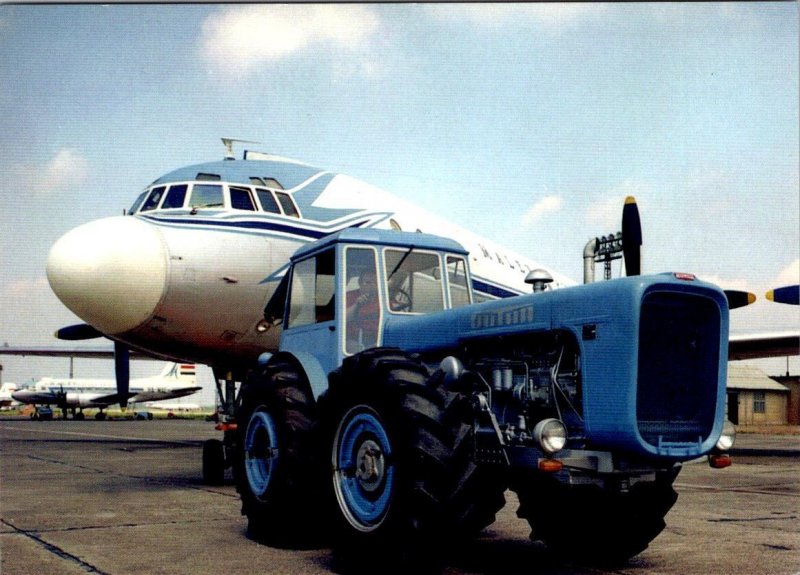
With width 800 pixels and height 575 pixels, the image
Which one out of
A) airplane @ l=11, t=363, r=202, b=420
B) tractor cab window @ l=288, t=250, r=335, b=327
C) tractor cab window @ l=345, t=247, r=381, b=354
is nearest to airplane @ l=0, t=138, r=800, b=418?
tractor cab window @ l=345, t=247, r=381, b=354

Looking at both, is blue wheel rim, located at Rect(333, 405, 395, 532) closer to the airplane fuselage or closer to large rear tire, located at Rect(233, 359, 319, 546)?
large rear tire, located at Rect(233, 359, 319, 546)

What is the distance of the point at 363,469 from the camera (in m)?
4.99

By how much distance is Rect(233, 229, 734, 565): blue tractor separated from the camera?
439 centimetres

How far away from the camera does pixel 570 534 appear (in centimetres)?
561

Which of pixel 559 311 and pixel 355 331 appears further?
→ pixel 355 331

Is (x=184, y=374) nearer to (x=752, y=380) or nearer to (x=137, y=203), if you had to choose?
(x=752, y=380)

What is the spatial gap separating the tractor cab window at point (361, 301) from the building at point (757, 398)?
53.6 meters

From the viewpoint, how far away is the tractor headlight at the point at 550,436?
435 cm

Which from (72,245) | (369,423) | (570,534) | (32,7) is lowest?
(570,534)

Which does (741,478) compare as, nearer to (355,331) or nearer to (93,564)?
(355,331)

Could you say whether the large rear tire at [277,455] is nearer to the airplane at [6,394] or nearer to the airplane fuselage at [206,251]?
the airplane fuselage at [206,251]

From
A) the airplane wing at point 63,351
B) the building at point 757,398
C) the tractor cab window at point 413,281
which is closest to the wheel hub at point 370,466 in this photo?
the tractor cab window at point 413,281

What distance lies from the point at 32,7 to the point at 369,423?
3.86 m

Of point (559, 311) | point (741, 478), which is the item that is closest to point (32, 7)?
point (559, 311)
